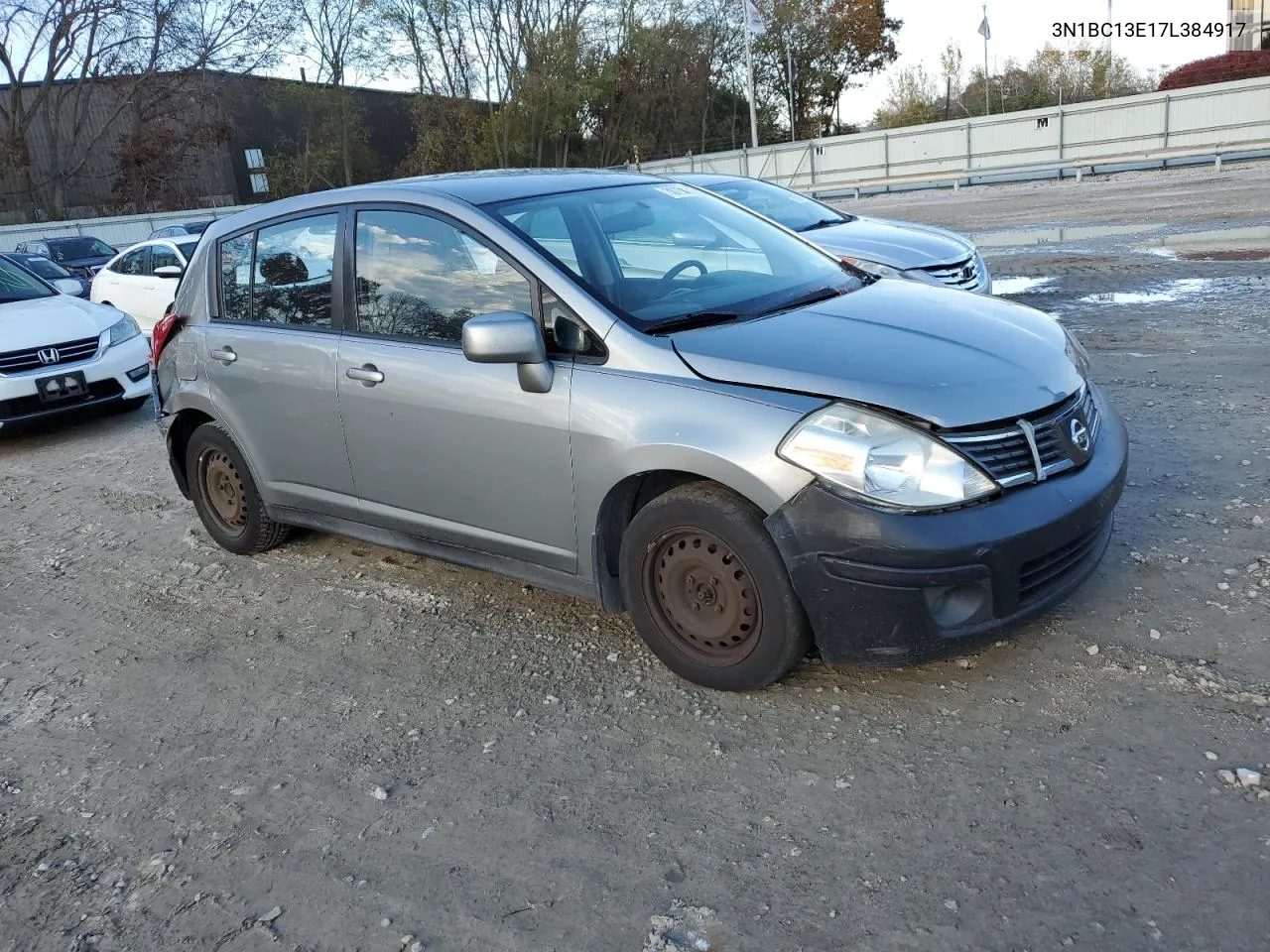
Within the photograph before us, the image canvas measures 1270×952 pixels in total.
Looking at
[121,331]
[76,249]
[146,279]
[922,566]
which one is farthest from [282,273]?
[76,249]

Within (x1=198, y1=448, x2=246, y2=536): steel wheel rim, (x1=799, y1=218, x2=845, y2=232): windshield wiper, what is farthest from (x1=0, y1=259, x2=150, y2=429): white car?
(x1=799, y1=218, x2=845, y2=232): windshield wiper

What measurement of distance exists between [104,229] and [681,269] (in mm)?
36080

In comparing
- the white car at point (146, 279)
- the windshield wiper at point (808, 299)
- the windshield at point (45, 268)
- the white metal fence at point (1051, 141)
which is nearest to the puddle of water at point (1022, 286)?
the windshield wiper at point (808, 299)

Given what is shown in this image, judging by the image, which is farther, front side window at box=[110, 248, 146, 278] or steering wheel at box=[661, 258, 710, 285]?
front side window at box=[110, 248, 146, 278]

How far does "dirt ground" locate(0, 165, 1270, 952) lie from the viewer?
2549mm

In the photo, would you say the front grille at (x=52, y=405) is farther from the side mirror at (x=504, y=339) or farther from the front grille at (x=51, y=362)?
the side mirror at (x=504, y=339)

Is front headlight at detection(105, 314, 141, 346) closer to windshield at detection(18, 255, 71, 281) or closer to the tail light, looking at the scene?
the tail light

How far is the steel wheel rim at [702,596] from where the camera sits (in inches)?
131

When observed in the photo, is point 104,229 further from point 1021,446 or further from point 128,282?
point 1021,446

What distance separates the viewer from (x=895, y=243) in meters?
8.51

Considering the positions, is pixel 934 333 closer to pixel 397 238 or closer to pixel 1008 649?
pixel 1008 649

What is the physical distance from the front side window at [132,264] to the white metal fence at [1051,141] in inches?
899

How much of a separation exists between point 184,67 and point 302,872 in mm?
43126

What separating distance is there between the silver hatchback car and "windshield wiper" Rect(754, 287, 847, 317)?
24 millimetres
